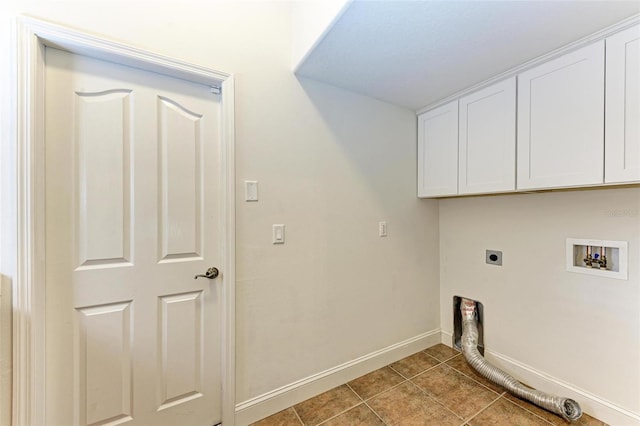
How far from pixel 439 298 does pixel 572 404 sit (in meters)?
1.04

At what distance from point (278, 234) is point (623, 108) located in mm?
1939

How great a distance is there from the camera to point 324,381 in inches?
69.2

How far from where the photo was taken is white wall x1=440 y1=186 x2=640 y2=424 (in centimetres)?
143

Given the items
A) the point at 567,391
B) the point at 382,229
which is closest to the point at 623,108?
the point at 382,229

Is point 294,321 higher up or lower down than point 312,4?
lower down

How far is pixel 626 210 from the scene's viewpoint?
4.68ft

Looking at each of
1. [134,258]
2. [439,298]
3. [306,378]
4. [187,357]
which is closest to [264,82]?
[134,258]

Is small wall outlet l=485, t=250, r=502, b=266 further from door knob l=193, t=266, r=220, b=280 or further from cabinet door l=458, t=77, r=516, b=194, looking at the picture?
door knob l=193, t=266, r=220, b=280

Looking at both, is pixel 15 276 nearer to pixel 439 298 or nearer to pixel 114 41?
pixel 114 41

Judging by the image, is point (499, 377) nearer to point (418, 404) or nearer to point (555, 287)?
point (418, 404)

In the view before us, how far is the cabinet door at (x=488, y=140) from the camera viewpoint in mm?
1672

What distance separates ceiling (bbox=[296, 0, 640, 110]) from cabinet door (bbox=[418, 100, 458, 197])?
0.29m

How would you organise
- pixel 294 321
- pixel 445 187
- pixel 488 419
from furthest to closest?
pixel 445 187, pixel 294 321, pixel 488 419

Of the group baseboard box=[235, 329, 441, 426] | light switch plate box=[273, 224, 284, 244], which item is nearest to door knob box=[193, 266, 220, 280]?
light switch plate box=[273, 224, 284, 244]
